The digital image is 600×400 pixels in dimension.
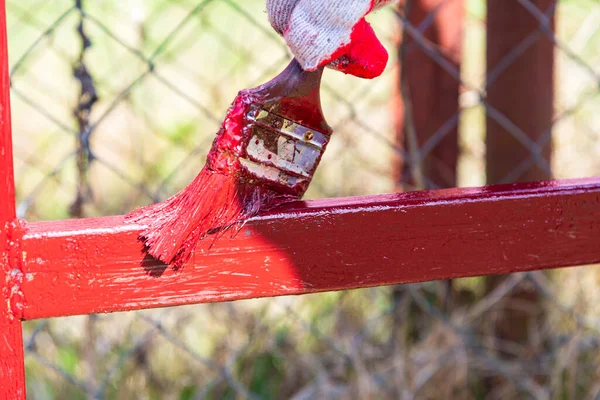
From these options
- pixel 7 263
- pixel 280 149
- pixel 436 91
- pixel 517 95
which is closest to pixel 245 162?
pixel 280 149

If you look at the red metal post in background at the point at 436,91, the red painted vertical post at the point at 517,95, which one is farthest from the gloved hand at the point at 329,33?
the red metal post in background at the point at 436,91

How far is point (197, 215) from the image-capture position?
1.78 ft

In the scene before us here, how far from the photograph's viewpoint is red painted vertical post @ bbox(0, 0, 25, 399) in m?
0.52

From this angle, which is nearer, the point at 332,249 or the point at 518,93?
the point at 332,249

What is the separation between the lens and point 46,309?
545 millimetres

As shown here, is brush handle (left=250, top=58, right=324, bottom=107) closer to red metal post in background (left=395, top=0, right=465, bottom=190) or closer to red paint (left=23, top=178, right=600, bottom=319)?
red paint (left=23, top=178, right=600, bottom=319)

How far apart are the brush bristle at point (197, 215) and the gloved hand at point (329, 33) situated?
4.3 inches

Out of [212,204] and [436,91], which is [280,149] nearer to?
[212,204]

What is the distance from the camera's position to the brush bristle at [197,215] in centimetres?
54

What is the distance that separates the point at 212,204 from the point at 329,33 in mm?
150

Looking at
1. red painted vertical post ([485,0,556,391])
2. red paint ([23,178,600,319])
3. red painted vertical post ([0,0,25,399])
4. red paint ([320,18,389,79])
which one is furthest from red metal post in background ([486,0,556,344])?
red painted vertical post ([0,0,25,399])

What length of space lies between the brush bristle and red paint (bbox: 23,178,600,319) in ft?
0.04

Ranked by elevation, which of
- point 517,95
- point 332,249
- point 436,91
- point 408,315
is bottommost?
point 332,249

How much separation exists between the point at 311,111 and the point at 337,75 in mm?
1850
